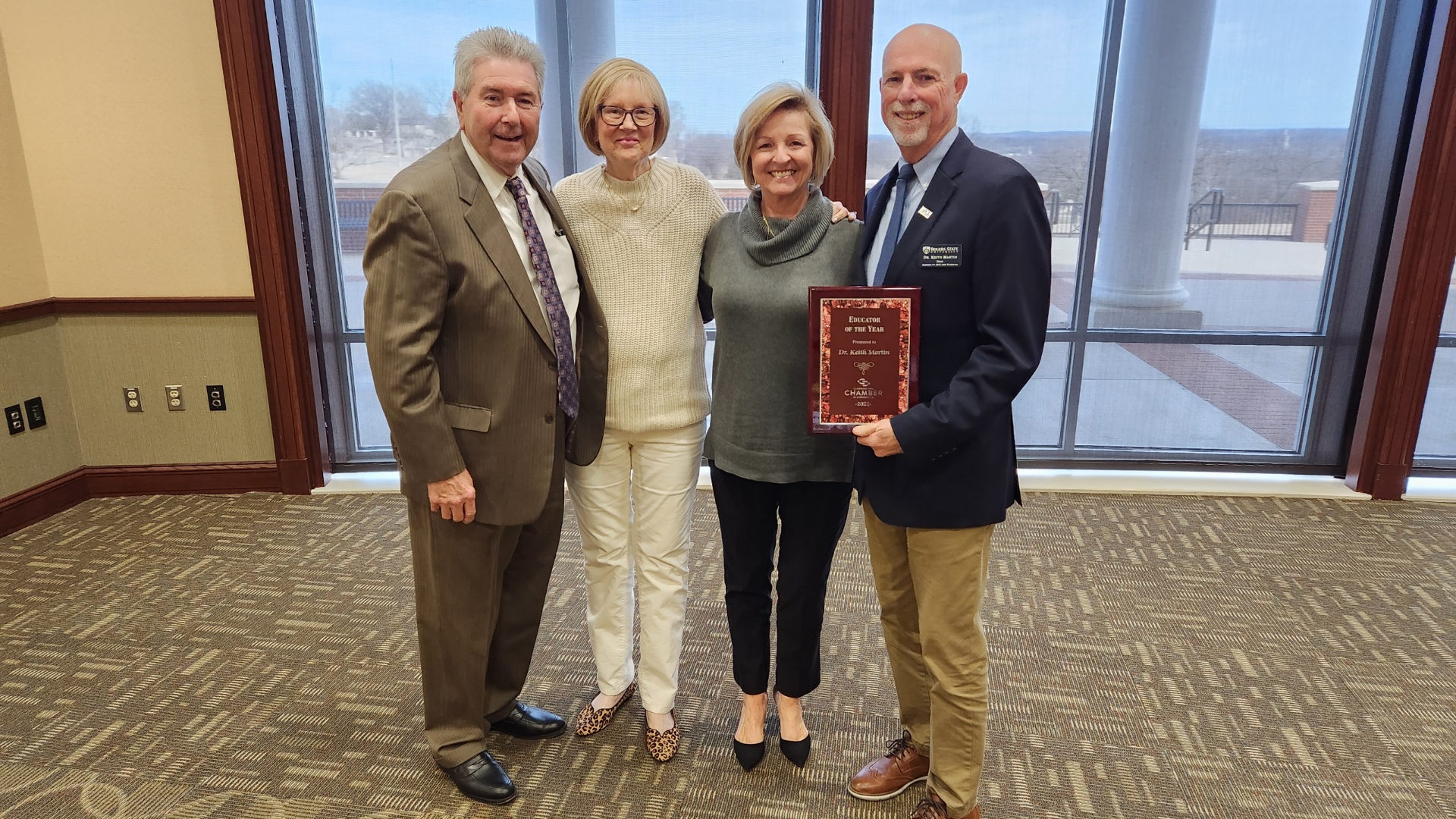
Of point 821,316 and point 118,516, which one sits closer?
point 821,316

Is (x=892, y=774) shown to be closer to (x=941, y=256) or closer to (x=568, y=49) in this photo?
(x=941, y=256)

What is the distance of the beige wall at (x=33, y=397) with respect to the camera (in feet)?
10.6

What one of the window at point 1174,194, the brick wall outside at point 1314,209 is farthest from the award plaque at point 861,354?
the brick wall outside at point 1314,209

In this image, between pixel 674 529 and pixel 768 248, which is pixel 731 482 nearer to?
pixel 674 529

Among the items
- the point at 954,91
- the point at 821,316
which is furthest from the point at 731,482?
the point at 954,91

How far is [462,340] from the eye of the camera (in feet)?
5.44

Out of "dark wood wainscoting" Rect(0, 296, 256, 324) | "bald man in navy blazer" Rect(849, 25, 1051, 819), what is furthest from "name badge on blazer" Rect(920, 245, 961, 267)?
"dark wood wainscoting" Rect(0, 296, 256, 324)

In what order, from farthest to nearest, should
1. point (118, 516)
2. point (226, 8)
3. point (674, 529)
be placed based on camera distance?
point (118, 516)
point (226, 8)
point (674, 529)

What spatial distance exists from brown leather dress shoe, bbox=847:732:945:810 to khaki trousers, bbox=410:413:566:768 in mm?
825

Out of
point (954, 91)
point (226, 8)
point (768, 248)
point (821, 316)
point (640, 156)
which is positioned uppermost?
point (226, 8)

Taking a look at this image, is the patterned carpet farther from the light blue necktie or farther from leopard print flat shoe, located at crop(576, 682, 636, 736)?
the light blue necktie

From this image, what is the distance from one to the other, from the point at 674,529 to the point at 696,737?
0.55 metres

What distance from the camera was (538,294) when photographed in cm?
173

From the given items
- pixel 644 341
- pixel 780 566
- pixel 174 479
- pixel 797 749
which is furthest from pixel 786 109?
pixel 174 479
